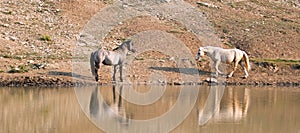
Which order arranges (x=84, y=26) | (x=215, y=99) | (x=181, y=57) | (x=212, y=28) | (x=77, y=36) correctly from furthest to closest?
(x=212, y=28), (x=84, y=26), (x=77, y=36), (x=181, y=57), (x=215, y=99)

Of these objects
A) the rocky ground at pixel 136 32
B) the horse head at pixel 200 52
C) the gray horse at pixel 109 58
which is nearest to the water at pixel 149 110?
the gray horse at pixel 109 58

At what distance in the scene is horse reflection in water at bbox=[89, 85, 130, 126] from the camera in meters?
16.9

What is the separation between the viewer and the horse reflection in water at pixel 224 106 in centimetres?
1752

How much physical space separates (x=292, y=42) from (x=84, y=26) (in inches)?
452

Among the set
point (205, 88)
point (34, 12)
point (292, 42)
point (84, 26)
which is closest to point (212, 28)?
point (292, 42)

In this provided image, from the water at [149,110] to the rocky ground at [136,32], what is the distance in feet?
7.44

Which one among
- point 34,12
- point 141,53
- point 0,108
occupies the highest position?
point 34,12

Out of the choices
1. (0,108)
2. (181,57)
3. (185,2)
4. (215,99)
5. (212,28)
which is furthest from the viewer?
(185,2)

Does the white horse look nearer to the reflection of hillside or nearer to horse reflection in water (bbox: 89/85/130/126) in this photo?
horse reflection in water (bbox: 89/85/130/126)

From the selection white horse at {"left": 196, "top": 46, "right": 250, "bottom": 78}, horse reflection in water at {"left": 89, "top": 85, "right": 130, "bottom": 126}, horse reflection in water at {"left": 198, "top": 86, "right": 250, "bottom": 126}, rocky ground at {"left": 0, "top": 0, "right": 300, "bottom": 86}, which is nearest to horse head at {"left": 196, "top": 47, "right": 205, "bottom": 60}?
white horse at {"left": 196, "top": 46, "right": 250, "bottom": 78}

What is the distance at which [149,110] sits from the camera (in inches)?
740

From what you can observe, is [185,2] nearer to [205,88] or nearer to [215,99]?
[205,88]

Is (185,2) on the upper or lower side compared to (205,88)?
upper

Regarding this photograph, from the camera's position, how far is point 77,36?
33.0 meters
